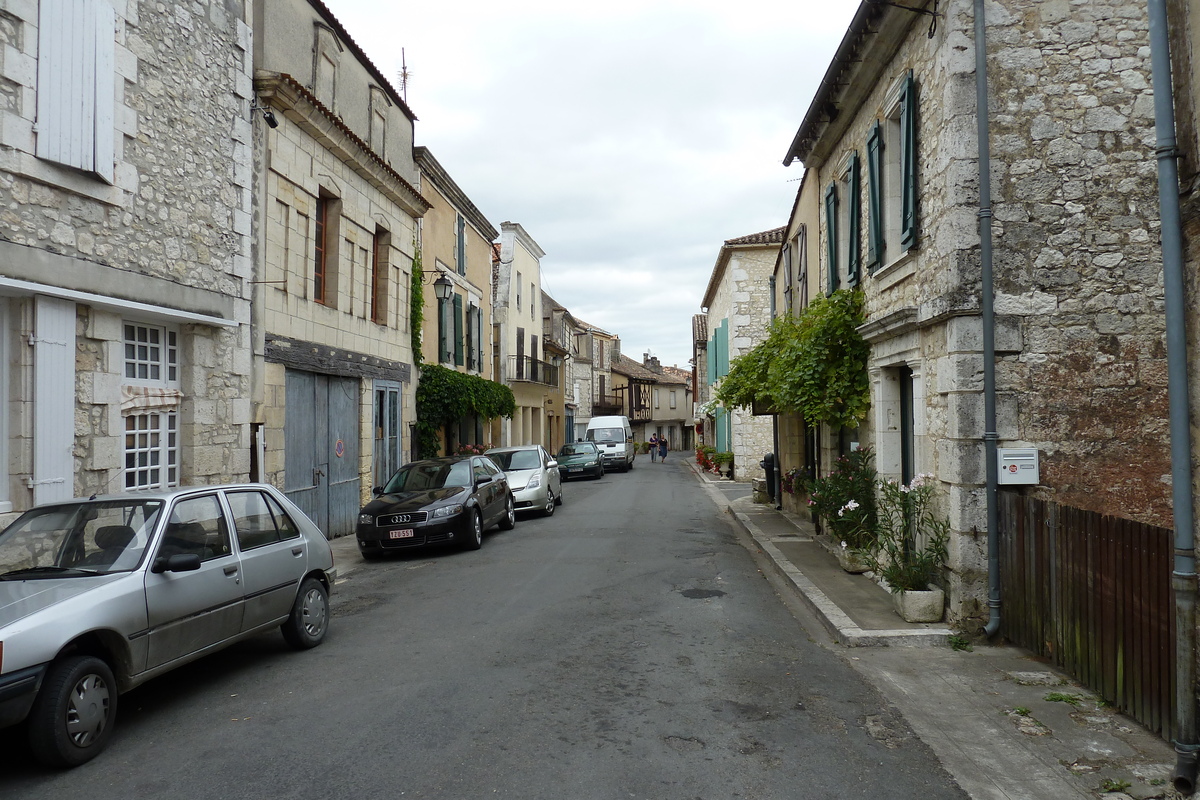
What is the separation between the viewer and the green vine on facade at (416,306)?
1780cm

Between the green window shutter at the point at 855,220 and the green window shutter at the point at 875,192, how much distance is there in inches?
29.6

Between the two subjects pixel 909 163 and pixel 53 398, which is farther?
pixel 909 163

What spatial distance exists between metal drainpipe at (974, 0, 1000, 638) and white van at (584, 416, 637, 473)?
28.6 metres

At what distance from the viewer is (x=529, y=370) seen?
31406mm

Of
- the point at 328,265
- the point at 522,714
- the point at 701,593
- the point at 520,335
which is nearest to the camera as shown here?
the point at 522,714

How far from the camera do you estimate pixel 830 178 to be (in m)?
11.9

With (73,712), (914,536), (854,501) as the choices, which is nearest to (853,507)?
(854,501)

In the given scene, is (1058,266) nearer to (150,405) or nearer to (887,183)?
(887,183)

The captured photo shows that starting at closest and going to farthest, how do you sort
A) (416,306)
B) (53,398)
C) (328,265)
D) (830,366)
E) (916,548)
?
(53,398)
(916,548)
(830,366)
(328,265)
(416,306)

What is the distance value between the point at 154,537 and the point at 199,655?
2.84 feet

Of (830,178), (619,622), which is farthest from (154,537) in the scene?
(830,178)

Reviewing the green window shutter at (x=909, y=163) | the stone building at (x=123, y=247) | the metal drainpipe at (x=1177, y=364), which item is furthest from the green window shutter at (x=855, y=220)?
the stone building at (x=123, y=247)

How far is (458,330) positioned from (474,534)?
430 inches

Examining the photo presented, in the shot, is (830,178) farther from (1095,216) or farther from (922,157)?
(1095,216)
